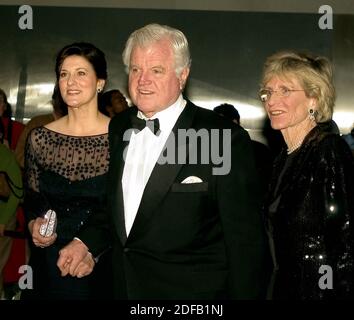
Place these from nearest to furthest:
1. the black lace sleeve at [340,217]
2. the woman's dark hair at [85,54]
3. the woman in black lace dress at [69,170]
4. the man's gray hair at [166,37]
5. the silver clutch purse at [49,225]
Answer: the black lace sleeve at [340,217] < the man's gray hair at [166,37] < the silver clutch purse at [49,225] < the woman in black lace dress at [69,170] < the woman's dark hair at [85,54]

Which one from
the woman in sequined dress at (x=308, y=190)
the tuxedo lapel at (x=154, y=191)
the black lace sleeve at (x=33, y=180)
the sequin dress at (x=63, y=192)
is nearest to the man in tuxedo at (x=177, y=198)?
the tuxedo lapel at (x=154, y=191)

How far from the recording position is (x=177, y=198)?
3.20m

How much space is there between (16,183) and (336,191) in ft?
9.43

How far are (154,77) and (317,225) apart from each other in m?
0.91

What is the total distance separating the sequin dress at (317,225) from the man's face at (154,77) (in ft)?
2.08

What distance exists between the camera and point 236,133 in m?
3.20

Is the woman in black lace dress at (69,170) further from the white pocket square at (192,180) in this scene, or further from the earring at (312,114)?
the earring at (312,114)

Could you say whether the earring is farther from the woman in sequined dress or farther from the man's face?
the man's face

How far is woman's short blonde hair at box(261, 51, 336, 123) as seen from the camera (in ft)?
10.9

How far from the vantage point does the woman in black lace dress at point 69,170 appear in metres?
3.60

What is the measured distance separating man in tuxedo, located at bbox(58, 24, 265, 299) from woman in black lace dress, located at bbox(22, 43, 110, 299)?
0.26m

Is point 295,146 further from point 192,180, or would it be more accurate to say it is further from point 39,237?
point 39,237
